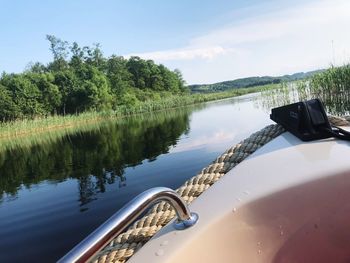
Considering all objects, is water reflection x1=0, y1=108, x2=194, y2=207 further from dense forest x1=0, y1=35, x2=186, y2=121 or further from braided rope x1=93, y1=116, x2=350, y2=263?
dense forest x1=0, y1=35, x2=186, y2=121

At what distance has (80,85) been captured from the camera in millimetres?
47531

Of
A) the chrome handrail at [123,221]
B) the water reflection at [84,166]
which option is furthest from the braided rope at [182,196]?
the water reflection at [84,166]

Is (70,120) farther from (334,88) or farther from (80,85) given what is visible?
(334,88)

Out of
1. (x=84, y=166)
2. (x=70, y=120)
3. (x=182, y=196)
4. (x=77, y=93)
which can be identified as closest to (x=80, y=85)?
A: (x=77, y=93)

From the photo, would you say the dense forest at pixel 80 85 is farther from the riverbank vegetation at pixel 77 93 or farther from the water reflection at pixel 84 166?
the water reflection at pixel 84 166

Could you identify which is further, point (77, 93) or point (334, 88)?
point (77, 93)

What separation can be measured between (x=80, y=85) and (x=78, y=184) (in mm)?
41192

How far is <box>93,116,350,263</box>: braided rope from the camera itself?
1138 mm

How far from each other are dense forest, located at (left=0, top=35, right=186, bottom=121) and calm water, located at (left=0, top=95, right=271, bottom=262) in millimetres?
30654

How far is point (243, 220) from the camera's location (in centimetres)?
117

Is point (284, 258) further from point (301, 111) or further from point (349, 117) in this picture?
point (349, 117)

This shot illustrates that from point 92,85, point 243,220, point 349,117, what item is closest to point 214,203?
point 243,220

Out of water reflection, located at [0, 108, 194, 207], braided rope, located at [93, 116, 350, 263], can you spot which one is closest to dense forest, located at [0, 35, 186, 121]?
water reflection, located at [0, 108, 194, 207]

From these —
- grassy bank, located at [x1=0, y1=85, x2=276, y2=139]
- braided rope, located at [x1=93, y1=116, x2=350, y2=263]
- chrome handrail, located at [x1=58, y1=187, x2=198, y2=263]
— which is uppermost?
chrome handrail, located at [x1=58, y1=187, x2=198, y2=263]
